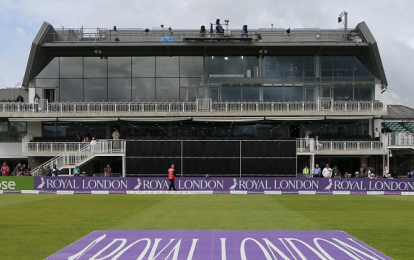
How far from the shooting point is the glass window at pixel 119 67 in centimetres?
4575

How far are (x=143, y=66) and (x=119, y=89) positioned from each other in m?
2.78

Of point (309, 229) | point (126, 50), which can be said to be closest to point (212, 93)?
point (126, 50)

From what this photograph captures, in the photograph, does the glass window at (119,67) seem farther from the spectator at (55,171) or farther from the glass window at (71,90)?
the spectator at (55,171)

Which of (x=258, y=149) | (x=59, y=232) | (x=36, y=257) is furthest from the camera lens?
(x=258, y=149)

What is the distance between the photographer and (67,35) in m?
46.2

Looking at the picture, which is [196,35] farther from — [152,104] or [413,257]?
[413,257]

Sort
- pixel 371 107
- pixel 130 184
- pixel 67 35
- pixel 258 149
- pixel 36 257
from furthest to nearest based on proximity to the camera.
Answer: pixel 67 35, pixel 371 107, pixel 258 149, pixel 130 184, pixel 36 257

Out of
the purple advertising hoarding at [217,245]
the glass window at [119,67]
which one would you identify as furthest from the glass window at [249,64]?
the purple advertising hoarding at [217,245]

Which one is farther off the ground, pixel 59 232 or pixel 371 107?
pixel 371 107

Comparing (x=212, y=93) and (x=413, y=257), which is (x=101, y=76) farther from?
(x=413, y=257)

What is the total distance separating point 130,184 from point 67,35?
18087mm

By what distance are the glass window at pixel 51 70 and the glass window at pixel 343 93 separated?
2350cm

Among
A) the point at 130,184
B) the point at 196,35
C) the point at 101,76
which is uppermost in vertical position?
the point at 196,35

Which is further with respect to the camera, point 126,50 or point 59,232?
point 126,50
